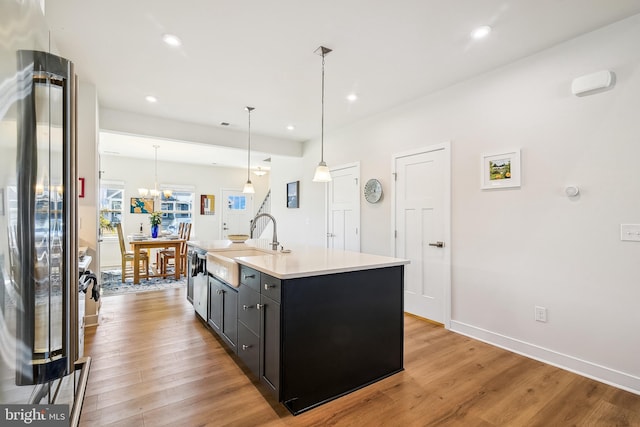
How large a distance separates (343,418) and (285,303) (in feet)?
2.55

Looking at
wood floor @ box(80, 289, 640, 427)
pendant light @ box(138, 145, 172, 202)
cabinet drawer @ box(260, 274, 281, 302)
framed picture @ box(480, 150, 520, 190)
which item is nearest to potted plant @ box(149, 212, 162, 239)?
pendant light @ box(138, 145, 172, 202)

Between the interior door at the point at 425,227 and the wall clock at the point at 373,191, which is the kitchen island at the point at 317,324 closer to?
the interior door at the point at 425,227

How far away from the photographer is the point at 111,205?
7.43 metres

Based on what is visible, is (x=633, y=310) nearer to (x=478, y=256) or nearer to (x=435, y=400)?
(x=478, y=256)

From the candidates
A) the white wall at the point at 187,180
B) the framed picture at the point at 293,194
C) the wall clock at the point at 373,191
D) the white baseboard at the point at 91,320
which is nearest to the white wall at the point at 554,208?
the wall clock at the point at 373,191

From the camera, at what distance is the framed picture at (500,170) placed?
2.83 metres

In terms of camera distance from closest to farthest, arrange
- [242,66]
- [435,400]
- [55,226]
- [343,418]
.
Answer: [55,226] → [343,418] → [435,400] → [242,66]

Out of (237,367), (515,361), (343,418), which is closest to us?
(343,418)

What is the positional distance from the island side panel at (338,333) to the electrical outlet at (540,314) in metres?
1.30

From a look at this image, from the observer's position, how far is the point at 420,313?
3.75m

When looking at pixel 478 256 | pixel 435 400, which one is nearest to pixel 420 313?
pixel 478 256

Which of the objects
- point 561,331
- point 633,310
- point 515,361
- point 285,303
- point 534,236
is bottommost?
point 515,361

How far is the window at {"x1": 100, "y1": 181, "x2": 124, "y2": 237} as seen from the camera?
730 cm

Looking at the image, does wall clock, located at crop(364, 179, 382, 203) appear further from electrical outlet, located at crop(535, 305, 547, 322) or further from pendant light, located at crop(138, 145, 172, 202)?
pendant light, located at crop(138, 145, 172, 202)
